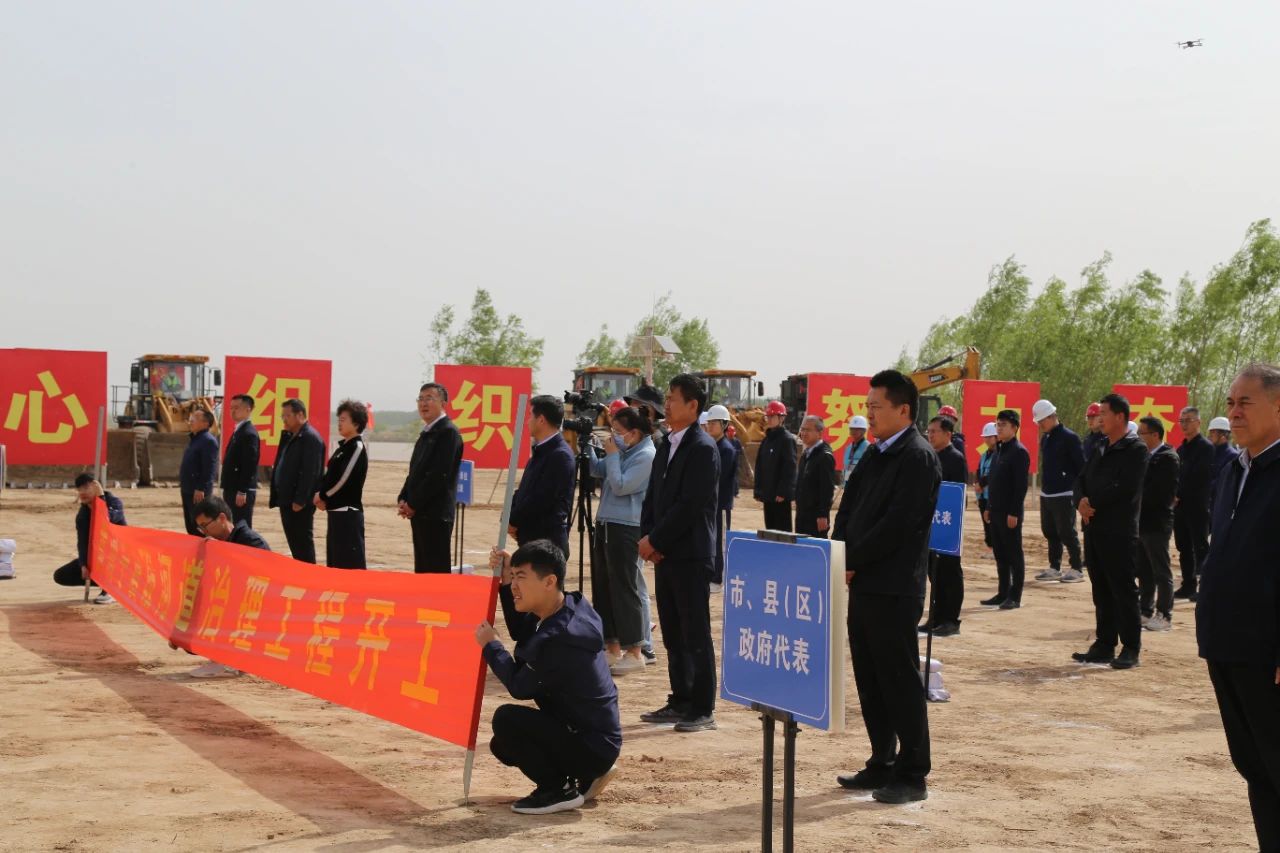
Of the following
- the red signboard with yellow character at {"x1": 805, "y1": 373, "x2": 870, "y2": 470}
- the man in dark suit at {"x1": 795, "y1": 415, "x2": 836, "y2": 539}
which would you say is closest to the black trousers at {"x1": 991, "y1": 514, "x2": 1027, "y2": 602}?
the man in dark suit at {"x1": 795, "y1": 415, "x2": 836, "y2": 539}

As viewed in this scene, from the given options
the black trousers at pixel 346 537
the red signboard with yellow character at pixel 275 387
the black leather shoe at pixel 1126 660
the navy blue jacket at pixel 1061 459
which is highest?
the red signboard with yellow character at pixel 275 387

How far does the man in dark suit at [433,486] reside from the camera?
9.74 metres

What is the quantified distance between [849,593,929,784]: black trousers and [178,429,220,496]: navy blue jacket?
8.33 meters

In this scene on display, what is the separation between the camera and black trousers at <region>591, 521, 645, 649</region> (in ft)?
30.7

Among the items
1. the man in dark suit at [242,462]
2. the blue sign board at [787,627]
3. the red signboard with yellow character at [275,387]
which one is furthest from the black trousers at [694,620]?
the red signboard with yellow character at [275,387]

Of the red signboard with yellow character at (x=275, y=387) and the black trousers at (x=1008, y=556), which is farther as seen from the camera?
the red signboard with yellow character at (x=275, y=387)

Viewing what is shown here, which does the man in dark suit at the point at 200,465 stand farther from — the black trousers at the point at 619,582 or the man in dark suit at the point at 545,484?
the man in dark suit at the point at 545,484

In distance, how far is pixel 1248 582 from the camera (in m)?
4.20

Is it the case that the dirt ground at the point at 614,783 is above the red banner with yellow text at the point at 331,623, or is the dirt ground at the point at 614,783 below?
below

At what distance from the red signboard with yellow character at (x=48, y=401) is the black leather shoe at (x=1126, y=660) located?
14.9m

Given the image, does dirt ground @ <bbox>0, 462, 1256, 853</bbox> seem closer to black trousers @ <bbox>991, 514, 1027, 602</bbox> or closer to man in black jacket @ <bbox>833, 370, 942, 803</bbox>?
man in black jacket @ <bbox>833, 370, 942, 803</bbox>

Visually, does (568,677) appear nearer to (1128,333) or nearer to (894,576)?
(894,576)

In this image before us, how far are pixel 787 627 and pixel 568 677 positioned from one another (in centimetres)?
188

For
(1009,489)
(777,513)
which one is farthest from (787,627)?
(777,513)
